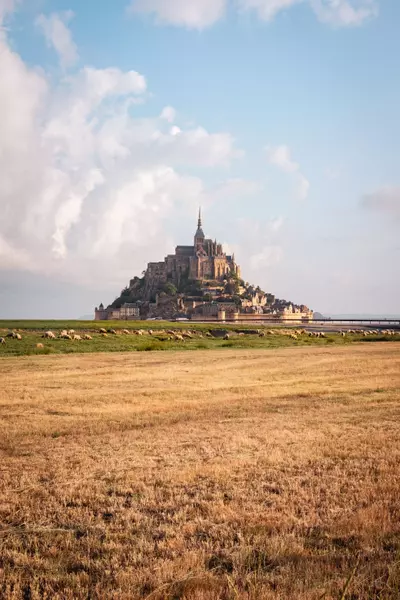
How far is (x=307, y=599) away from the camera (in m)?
3.76

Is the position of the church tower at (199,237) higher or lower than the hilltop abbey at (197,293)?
higher

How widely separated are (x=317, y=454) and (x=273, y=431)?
1710 mm

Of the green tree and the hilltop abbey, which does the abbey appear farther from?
the green tree

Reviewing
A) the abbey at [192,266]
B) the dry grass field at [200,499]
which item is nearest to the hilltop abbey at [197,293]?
the abbey at [192,266]

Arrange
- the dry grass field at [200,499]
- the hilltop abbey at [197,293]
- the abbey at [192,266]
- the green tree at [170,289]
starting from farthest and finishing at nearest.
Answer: the abbey at [192,266] < the green tree at [170,289] < the hilltop abbey at [197,293] < the dry grass field at [200,499]

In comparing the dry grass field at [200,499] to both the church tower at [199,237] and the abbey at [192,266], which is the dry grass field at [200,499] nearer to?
the abbey at [192,266]

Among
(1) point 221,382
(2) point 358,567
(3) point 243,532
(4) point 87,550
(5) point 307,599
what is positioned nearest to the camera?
(5) point 307,599

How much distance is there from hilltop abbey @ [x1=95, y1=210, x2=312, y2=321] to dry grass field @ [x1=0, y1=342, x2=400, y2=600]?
132m

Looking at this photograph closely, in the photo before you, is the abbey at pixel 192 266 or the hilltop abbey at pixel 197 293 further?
the abbey at pixel 192 266

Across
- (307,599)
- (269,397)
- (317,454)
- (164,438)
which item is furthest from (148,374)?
(307,599)

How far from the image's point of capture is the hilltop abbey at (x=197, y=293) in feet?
496

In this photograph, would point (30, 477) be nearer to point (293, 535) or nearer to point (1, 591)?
point (1, 591)

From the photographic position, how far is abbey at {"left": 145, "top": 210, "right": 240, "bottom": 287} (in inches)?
6951

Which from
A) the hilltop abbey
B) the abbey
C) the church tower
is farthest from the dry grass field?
the church tower
